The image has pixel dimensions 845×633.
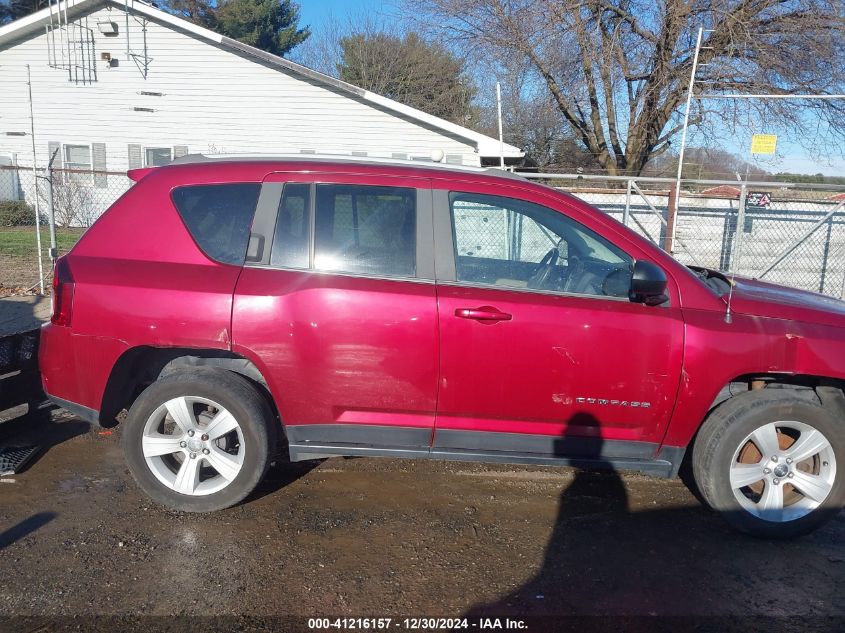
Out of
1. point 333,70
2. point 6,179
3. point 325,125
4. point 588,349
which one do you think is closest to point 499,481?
point 588,349

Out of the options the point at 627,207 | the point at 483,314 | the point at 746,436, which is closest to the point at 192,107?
the point at 627,207

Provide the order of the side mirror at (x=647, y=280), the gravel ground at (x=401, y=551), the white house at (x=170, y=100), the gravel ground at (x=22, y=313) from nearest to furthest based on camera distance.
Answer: the gravel ground at (x=401, y=551)
the side mirror at (x=647, y=280)
the gravel ground at (x=22, y=313)
the white house at (x=170, y=100)

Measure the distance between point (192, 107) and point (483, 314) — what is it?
17014 mm

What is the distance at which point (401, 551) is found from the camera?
11.6 ft

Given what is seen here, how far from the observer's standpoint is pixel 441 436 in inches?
147

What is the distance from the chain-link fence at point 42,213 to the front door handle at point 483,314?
30.9 ft

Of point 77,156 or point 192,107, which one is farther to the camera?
point 77,156

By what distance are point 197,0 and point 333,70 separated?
8149 millimetres

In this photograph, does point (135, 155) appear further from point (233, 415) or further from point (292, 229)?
point (233, 415)

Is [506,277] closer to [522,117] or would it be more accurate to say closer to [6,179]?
[522,117]

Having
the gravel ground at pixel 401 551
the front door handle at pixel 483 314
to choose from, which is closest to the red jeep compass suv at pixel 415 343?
the front door handle at pixel 483 314

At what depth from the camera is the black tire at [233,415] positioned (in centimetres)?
372

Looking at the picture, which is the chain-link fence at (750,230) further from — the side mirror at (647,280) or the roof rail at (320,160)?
the side mirror at (647,280)

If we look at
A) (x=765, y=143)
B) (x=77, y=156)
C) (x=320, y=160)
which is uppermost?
(x=77, y=156)
